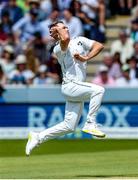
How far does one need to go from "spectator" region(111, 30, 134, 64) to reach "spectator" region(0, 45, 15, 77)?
2.25m

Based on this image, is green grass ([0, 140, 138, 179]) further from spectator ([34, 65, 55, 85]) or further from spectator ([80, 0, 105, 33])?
spectator ([80, 0, 105, 33])

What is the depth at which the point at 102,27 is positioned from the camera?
18922 millimetres

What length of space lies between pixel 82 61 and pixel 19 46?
8.40m

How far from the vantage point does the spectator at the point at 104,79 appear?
17156 mm

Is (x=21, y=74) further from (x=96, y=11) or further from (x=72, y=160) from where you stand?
(x=72, y=160)

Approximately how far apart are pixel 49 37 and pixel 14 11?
1.29 m

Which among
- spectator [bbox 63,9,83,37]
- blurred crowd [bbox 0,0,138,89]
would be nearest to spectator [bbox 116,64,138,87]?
blurred crowd [bbox 0,0,138,89]

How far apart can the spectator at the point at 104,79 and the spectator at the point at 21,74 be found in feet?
4.59

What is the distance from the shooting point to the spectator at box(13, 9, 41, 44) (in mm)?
18844

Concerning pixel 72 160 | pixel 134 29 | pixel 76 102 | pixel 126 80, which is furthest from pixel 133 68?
pixel 76 102

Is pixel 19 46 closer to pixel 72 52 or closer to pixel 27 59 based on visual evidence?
pixel 27 59

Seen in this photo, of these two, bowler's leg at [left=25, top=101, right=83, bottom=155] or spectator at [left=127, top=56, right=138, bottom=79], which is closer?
bowler's leg at [left=25, top=101, right=83, bottom=155]

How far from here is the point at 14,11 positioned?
1938 centimetres

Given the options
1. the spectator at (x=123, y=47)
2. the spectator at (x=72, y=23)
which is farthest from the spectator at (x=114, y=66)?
the spectator at (x=72, y=23)
